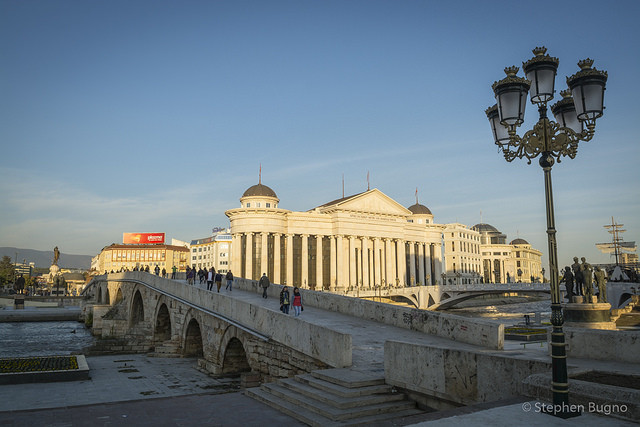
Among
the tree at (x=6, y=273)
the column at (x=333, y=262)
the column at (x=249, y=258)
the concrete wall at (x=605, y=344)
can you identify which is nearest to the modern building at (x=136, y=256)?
the tree at (x=6, y=273)

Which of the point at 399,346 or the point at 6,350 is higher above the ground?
the point at 399,346

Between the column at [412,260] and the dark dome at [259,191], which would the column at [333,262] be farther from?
the column at [412,260]

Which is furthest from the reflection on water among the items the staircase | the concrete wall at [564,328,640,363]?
the concrete wall at [564,328,640,363]

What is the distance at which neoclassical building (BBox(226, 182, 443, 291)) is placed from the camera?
67375mm

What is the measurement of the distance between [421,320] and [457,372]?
6.49 meters

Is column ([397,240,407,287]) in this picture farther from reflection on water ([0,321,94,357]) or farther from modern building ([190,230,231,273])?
modern building ([190,230,231,273])

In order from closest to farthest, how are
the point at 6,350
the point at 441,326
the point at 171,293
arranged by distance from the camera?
1. the point at 441,326
2. the point at 171,293
3. the point at 6,350

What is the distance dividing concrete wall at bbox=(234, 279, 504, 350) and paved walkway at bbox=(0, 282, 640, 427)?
14.6 inches

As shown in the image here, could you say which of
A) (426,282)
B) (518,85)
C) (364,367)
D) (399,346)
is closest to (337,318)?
(364,367)

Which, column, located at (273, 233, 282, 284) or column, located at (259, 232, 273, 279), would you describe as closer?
column, located at (259, 232, 273, 279)

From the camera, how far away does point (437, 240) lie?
89688mm

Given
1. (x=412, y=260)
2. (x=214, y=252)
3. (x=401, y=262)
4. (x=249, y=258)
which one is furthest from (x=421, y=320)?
(x=214, y=252)

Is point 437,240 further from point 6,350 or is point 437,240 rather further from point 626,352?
point 626,352

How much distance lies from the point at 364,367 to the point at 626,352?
4.72m
